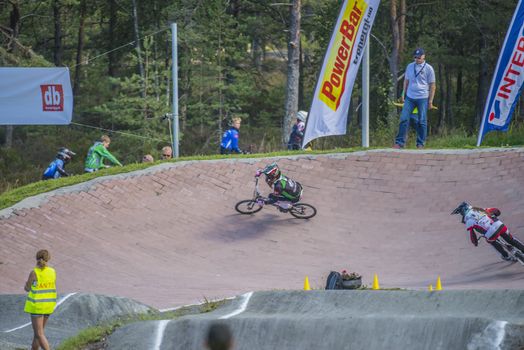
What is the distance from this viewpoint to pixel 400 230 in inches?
734

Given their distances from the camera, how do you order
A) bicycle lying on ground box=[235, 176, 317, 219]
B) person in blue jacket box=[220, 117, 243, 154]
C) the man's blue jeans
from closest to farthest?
bicycle lying on ground box=[235, 176, 317, 219], the man's blue jeans, person in blue jacket box=[220, 117, 243, 154]

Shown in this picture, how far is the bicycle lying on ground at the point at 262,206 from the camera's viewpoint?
62.6 feet

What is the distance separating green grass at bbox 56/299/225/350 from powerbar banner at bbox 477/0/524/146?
376 inches

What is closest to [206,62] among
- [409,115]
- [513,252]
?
[409,115]

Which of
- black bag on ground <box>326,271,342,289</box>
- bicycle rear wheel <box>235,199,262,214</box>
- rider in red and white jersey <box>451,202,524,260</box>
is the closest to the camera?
black bag on ground <box>326,271,342,289</box>

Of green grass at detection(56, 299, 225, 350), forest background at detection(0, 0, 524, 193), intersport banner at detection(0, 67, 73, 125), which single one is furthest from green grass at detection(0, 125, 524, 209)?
forest background at detection(0, 0, 524, 193)

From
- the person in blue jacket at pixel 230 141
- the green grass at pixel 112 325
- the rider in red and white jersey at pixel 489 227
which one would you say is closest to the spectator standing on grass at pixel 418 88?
the person in blue jacket at pixel 230 141

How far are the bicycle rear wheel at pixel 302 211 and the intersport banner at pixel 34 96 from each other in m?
6.05

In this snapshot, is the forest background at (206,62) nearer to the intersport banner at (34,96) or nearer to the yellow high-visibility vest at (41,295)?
the intersport banner at (34,96)

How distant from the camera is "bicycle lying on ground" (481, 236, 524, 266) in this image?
14500 mm

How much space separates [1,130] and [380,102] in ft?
53.7

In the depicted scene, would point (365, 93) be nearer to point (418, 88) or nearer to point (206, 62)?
point (418, 88)

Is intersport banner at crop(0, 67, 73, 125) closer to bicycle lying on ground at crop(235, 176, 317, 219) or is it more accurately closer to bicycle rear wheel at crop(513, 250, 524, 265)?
bicycle lying on ground at crop(235, 176, 317, 219)

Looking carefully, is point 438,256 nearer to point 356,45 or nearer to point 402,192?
point 402,192
